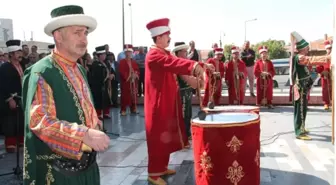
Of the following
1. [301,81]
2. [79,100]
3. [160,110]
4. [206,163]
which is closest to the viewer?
[79,100]

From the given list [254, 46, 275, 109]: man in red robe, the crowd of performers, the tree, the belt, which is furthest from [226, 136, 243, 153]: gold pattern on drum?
the tree

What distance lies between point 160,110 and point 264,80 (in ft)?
25.5

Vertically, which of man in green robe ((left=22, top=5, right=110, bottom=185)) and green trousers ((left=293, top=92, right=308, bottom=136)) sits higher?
man in green robe ((left=22, top=5, right=110, bottom=185))

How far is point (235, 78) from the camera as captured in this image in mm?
11750

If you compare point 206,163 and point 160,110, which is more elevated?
point 160,110

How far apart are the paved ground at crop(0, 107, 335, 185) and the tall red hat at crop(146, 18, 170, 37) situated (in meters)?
1.88

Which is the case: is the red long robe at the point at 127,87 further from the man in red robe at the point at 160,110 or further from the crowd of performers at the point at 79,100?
the man in red robe at the point at 160,110

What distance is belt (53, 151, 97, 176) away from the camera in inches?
84.0

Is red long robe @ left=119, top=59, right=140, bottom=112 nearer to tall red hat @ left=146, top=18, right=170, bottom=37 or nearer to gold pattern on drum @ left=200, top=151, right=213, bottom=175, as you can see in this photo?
tall red hat @ left=146, top=18, right=170, bottom=37

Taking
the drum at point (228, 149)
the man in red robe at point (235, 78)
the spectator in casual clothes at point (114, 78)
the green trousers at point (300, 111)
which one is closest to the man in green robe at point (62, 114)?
the drum at point (228, 149)

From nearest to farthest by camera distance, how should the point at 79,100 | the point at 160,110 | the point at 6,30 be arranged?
the point at 79,100, the point at 160,110, the point at 6,30

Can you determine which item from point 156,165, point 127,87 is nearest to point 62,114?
point 156,165

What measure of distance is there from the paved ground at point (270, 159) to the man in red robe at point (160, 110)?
39cm

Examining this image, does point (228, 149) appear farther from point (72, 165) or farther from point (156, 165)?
point (72, 165)
